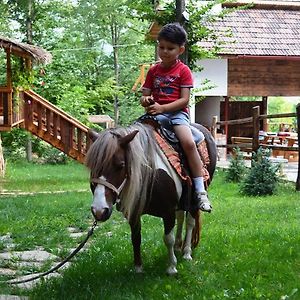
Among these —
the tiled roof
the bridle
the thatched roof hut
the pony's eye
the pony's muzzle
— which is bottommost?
the pony's muzzle

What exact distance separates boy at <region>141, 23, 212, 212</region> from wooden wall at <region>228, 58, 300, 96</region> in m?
15.6

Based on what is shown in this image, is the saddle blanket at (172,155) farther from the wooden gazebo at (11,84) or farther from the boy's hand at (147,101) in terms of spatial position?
the wooden gazebo at (11,84)

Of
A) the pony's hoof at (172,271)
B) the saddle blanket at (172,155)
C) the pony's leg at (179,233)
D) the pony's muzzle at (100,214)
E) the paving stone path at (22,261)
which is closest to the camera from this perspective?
the pony's muzzle at (100,214)

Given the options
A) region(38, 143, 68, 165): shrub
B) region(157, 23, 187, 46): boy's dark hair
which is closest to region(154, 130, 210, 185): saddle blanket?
region(157, 23, 187, 46): boy's dark hair

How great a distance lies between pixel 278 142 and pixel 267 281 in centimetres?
1603

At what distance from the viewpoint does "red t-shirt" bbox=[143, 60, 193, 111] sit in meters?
5.03

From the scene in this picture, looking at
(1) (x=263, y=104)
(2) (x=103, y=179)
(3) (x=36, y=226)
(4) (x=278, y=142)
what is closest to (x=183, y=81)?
(2) (x=103, y=179)

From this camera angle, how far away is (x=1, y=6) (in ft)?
74.6

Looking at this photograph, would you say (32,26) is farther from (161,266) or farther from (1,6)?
(161,266)

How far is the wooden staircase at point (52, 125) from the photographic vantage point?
52.5ft

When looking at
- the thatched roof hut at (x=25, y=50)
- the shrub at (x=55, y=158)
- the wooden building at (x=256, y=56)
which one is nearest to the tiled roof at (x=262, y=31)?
the wooden building at (x=256, y=56)

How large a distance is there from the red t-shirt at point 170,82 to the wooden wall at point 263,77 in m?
15.6

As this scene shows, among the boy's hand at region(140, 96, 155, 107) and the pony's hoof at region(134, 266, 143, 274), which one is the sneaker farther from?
the boy's hand at region(140, 96, 155, 107)

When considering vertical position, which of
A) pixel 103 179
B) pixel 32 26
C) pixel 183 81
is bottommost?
pixel 103 179
